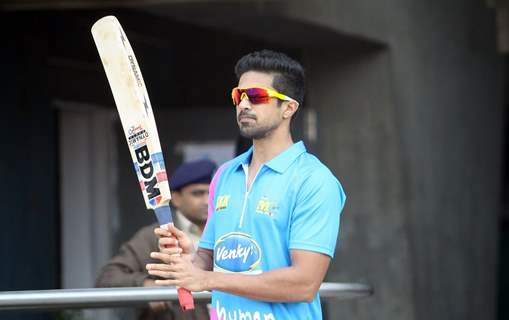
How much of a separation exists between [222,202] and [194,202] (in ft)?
6.84

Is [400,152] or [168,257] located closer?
[168,257]

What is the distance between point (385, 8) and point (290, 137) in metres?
5.67

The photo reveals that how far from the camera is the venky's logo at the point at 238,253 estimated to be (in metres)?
3.20

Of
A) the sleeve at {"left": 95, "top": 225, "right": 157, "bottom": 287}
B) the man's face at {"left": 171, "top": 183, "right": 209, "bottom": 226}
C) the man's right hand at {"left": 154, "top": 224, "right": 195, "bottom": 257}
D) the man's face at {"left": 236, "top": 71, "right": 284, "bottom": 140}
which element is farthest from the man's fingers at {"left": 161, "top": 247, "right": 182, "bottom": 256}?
the man's face at {"left": 171, "top": 183, "right": 209, "bottom": 226}

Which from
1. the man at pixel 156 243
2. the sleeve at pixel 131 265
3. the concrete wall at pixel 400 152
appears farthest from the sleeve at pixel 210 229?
the concrete wall at pixel 400 152

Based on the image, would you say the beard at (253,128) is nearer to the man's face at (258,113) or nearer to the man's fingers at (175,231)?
the man's face at (258,113)

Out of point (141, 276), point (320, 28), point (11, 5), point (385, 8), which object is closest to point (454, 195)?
point (385, 8)

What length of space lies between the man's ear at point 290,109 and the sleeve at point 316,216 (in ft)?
0.76

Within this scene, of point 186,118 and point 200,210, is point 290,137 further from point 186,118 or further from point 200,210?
→ point 186,118

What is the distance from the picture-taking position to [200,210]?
17.6ft

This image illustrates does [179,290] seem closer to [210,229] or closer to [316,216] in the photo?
[210,229]

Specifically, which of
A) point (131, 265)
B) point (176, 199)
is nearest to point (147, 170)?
point (131, 265)

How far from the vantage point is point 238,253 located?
3227 millimetres

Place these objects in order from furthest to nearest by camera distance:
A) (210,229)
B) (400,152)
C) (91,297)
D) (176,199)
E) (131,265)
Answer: (400,152)
(176,199)
(131,265)
(91,297)
(210,229)
